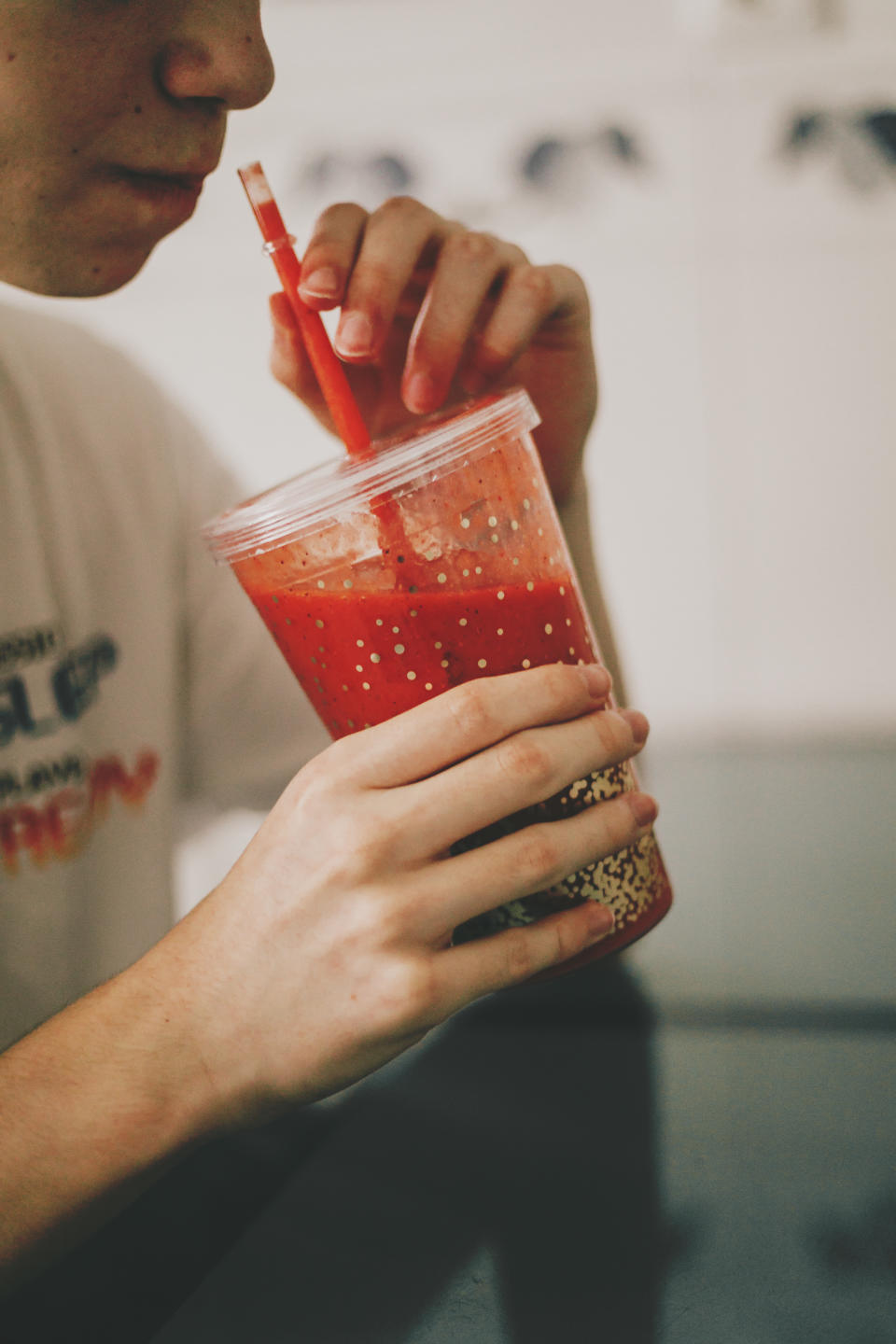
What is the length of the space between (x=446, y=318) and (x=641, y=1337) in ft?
1.95

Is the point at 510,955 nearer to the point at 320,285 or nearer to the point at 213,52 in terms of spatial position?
the point at 320,285

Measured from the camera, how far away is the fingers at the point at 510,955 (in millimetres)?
470

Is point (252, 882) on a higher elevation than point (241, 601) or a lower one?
lower

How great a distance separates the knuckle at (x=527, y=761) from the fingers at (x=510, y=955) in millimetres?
80

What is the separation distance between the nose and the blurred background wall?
3.49ft

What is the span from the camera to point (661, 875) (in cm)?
63

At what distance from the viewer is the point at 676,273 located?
1.69 metres

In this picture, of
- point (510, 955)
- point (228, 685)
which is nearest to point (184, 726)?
point (228, 685)

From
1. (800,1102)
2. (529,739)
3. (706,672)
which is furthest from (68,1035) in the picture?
(706,672)

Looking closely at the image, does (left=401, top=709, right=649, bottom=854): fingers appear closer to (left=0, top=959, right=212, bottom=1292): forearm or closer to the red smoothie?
the red smoothie

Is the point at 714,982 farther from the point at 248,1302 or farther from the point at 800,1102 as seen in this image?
the point at 248,1302

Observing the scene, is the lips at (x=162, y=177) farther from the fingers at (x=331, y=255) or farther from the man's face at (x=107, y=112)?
the fingers at (x=331, y=255)

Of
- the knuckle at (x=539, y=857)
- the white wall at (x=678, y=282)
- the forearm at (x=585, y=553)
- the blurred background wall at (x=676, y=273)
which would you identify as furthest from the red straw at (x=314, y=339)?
the white wall at (x=678, y=282)

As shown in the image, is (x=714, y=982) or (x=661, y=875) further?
(x=714, y=982)
